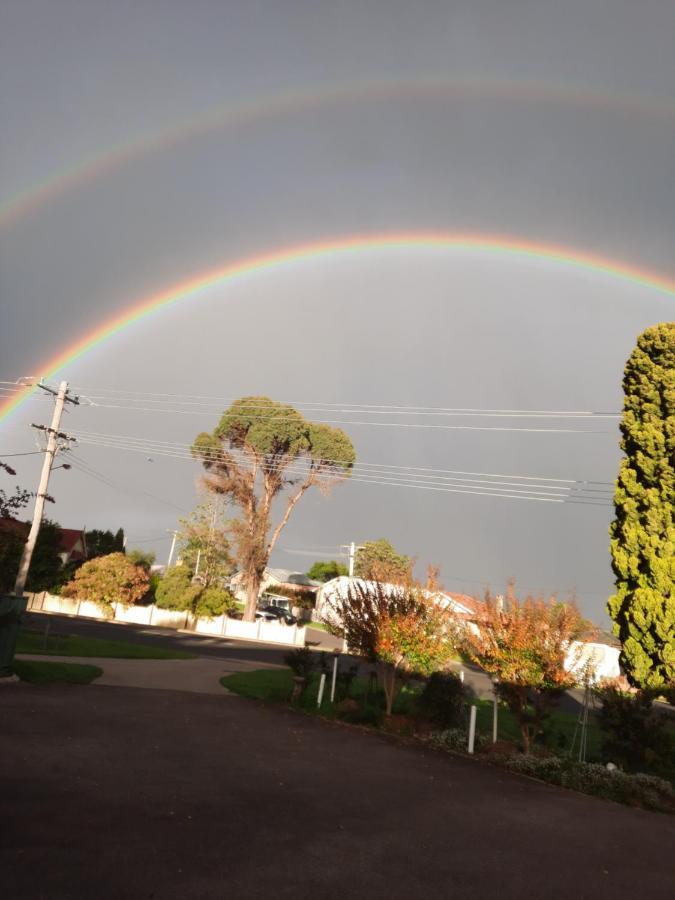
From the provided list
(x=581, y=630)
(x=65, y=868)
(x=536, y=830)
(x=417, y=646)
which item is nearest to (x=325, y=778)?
(x=536, y=830)

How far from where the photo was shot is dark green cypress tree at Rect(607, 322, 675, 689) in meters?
14.0

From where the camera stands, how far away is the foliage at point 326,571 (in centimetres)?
10225

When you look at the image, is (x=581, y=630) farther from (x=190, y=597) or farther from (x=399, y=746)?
(x=190, y=597)

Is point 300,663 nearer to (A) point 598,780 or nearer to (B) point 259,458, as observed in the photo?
(A) point 598,780

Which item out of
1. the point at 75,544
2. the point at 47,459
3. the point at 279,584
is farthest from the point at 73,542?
the point at 47,459

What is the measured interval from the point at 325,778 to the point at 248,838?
134 inches

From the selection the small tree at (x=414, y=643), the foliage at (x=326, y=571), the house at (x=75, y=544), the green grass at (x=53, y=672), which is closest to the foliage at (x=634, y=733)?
the small tree at (x=414, y=643)

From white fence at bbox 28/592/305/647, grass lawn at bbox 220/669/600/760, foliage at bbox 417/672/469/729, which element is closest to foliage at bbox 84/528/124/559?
white fence at bbox 28/592/305/647

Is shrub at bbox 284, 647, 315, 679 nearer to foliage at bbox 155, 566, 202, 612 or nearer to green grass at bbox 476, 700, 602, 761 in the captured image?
green grass at bbox 476, 700, 602, 761

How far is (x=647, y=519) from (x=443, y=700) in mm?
7198

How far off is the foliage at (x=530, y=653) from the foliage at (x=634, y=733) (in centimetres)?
95

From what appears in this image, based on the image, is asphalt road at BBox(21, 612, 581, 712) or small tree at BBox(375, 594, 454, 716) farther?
asphalt road at BBox(21, 612, 581, 712)

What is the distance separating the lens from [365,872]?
5.57 meters

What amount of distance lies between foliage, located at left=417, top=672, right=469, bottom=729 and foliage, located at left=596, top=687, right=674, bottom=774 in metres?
3.69
